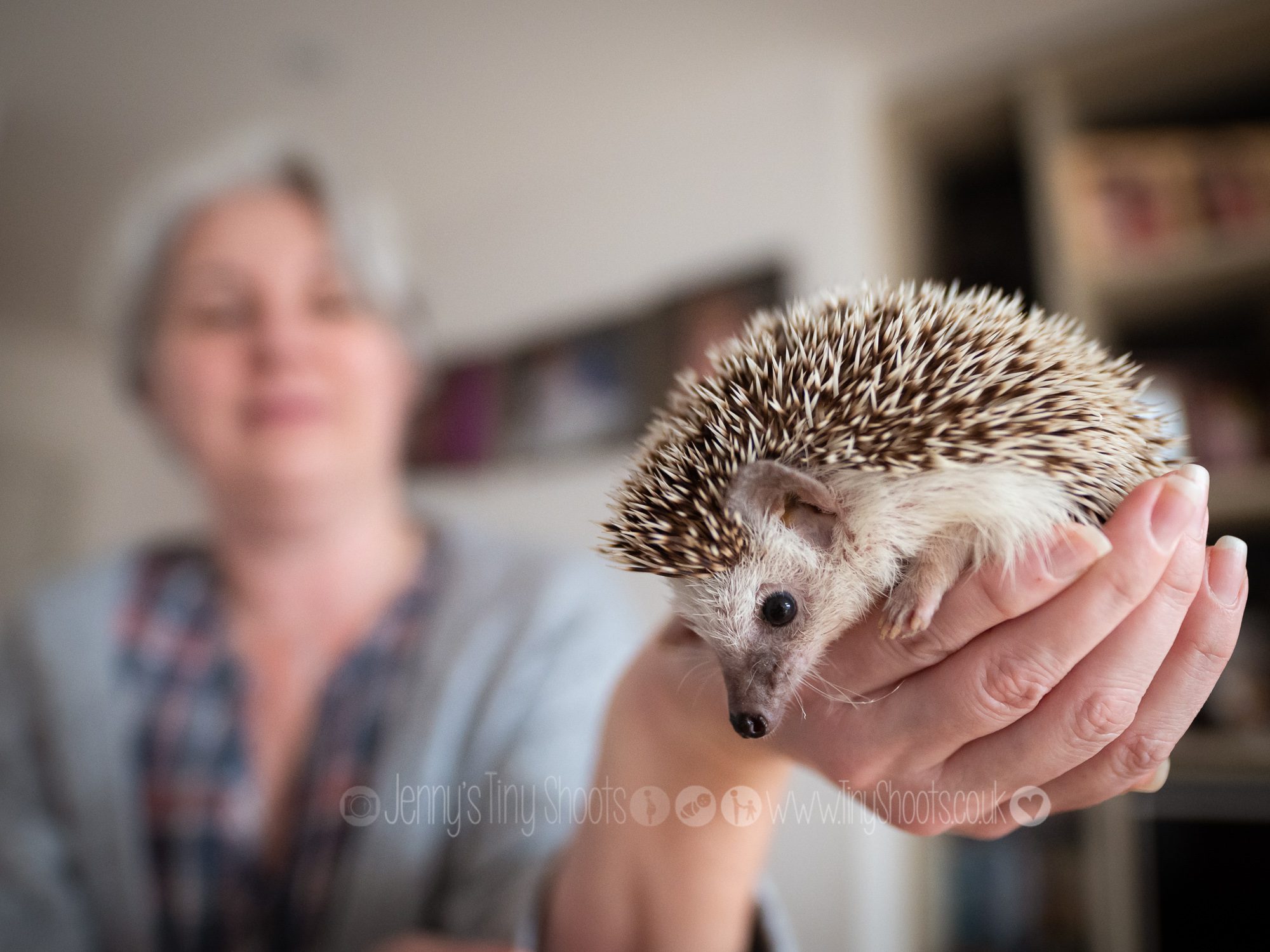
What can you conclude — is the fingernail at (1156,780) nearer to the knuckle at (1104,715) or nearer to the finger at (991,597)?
the knuckle at (1104,715)

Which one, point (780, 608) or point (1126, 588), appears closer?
point (1126, 588)

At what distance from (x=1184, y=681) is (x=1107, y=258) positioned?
2377 mm

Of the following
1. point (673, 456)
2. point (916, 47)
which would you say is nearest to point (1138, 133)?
point (916, 47)

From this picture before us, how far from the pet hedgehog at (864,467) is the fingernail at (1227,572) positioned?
0.08 metres

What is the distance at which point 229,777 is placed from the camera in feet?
4.73

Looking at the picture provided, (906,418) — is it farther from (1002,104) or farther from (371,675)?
(1002,104)

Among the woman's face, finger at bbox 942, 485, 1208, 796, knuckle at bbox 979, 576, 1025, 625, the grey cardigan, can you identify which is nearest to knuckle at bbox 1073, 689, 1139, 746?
finger at bbox 942, 485, 1208, 796

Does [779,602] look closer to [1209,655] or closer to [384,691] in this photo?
[1209,655]

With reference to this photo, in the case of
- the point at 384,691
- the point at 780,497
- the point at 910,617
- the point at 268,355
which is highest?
the point at 268,355

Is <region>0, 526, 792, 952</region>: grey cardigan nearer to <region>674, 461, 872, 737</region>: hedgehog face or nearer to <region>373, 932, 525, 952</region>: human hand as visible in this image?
<region>373, 932, 525, 952</region>: human hand

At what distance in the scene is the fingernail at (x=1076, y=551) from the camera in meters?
0.58

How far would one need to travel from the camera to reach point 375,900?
1.24 metres

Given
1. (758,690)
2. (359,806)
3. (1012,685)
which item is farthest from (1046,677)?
(359,806)

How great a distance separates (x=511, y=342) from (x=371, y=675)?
110 inches
